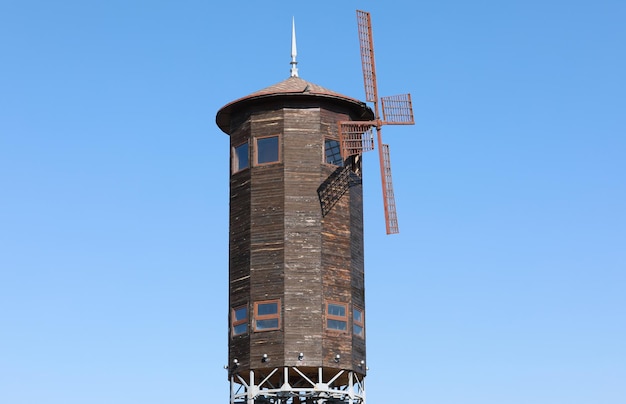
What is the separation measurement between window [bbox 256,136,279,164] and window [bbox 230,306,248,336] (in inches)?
267

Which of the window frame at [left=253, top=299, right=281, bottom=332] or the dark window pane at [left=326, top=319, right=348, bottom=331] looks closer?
the window frame at [left=253, top=299, right=281, bottom=332]

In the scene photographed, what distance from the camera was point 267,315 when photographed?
60312 millimetres

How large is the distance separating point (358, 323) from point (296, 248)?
4.60 metres

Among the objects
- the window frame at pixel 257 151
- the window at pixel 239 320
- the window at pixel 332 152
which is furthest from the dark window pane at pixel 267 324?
the window at pixel 332 152

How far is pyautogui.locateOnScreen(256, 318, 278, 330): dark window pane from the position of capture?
2365 inches

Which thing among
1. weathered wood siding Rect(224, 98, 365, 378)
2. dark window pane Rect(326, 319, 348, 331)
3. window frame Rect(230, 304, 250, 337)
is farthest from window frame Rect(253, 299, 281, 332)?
dark window pane Rect(326, 319, 348, 331)

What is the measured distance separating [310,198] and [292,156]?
2.09 meters

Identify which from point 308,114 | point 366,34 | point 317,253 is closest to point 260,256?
point 317,253

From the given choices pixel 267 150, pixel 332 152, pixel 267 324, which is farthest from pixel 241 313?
pixel 332 152

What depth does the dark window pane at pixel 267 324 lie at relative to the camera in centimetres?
6006

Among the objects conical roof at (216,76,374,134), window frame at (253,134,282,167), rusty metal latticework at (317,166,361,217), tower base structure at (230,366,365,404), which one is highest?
conical roof at (216,76,374,134)

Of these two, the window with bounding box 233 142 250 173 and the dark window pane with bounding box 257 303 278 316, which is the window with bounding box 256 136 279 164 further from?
the dark window pane with bounding box 257 303 278 316

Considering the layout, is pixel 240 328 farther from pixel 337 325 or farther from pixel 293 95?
pixel 293 95

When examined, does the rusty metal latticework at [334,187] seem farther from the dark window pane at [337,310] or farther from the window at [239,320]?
the window at [239,320]
